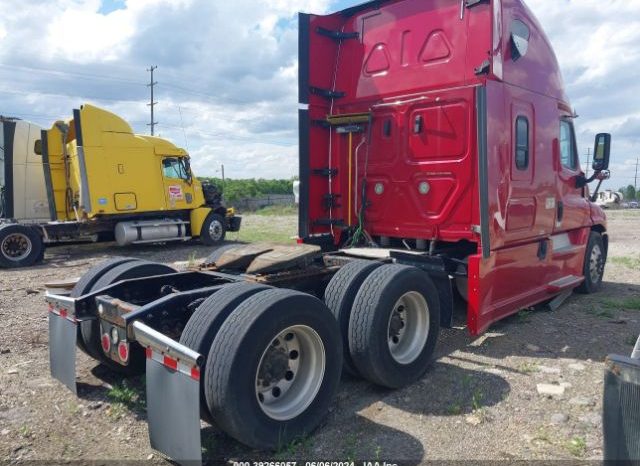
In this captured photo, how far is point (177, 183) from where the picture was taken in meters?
14.3

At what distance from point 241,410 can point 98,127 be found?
11184mm

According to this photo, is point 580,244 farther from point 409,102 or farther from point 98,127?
point 98,127

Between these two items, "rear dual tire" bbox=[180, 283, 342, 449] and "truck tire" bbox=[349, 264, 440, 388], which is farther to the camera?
"truck tire" bbox=[349, 264, 440, 388]

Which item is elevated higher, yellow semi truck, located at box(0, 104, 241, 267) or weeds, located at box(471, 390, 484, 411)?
yellow semi truck, located at box(0, 104, 241, 267)

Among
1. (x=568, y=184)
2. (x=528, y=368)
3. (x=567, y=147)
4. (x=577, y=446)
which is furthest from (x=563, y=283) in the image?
(x=577, y=446)

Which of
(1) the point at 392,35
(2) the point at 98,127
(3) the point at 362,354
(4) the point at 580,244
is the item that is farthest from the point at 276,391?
(2) the point at 98,127

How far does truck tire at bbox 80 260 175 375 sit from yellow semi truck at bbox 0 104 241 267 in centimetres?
844

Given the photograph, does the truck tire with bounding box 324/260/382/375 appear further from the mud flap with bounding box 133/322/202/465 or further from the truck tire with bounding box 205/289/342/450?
the mud flap with bounding box 133/322/202/465

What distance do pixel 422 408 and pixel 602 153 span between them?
5.15 metres

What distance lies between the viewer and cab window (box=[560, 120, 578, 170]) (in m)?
6.65

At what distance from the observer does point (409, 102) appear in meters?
5.55

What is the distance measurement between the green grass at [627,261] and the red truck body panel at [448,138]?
15.0ft

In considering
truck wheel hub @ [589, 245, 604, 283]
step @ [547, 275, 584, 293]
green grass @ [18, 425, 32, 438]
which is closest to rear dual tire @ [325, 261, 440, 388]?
green grass @ [18, 425, 32, 438]

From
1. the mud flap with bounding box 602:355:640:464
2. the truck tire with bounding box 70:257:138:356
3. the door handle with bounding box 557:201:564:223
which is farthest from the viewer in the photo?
the door handle with bounding box 557:201:564:223
